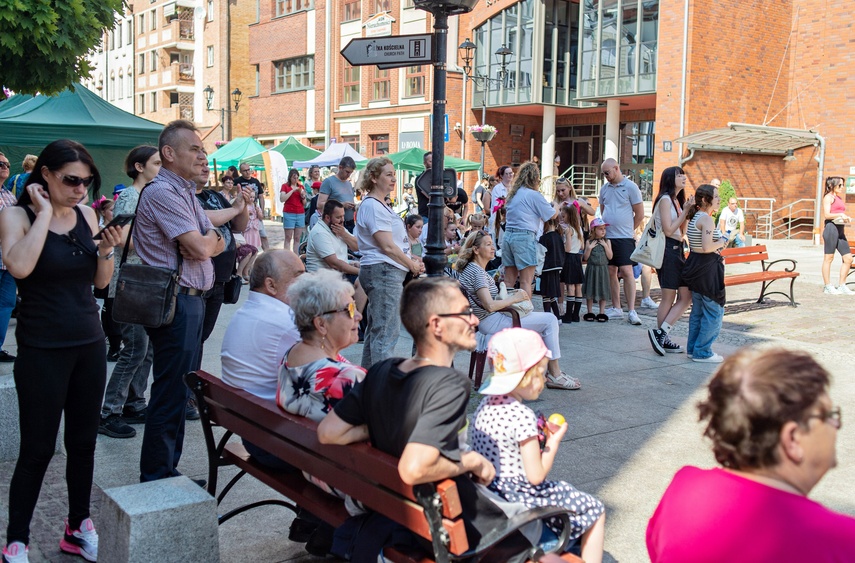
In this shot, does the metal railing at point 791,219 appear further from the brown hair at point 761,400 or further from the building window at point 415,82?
the brown hair at point 761,400

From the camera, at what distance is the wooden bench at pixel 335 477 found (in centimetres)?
263

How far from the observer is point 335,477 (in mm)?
3090

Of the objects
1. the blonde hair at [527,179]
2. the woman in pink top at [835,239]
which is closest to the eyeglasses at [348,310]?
the blonde hair at [527,179]

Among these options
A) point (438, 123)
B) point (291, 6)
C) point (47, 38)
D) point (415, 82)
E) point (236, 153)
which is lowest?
point (438, 123)

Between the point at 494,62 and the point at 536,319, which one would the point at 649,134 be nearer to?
the point at 494,62

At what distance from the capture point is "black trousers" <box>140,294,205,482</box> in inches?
167

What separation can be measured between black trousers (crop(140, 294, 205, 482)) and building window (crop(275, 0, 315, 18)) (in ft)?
132

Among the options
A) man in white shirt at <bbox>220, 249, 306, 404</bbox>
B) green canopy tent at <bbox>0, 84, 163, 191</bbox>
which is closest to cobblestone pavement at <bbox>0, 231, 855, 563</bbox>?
man in white shirt at <bbox>220, 249, 306, 404</bbox>

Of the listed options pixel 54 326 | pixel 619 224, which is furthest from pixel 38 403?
pixel 619 224

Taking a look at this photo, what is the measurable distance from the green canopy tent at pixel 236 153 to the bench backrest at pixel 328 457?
24.6 m

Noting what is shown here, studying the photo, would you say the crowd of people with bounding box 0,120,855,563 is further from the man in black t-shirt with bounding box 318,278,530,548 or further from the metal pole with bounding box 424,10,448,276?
the metal pole with bounding box 424,10,448,276

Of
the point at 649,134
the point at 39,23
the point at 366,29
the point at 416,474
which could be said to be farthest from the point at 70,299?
the point at 366,29

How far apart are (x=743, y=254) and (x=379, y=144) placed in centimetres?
2846

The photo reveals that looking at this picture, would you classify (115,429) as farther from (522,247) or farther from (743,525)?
(522,247)
